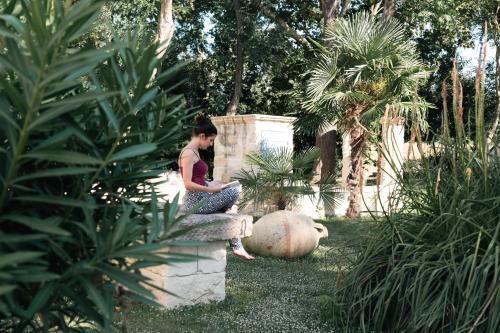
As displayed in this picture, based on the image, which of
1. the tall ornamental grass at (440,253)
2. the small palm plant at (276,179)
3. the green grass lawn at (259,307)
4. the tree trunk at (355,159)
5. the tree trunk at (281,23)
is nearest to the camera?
the tall ornamental grass at (440,253)

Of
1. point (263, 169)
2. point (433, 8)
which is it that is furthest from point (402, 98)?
point (433, 8)

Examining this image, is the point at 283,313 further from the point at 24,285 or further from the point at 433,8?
the point at 433,8

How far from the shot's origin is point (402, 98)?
12594 millimetres

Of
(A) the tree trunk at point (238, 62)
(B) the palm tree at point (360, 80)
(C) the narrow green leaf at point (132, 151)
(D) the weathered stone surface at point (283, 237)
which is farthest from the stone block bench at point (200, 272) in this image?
(A) the tree trunk at point (238, 62)

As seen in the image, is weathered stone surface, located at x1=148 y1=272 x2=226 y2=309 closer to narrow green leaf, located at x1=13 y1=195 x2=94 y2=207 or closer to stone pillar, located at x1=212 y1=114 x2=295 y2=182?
narrow green leaf, located at x1=13 y1=195 x2=94 y2=207

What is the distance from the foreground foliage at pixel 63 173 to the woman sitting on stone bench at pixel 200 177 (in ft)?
14.1

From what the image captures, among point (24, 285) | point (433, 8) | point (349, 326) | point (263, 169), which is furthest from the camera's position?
point (433, 8)

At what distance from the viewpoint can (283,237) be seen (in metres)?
7.37

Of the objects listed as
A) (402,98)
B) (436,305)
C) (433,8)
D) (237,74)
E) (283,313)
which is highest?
(433,8)

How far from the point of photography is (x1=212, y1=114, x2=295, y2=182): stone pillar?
1238 centimetres

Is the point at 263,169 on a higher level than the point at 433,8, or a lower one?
lower

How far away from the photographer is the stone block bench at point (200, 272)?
480cm

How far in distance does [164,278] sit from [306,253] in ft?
10.2

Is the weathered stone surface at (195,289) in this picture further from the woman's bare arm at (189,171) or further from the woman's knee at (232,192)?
the woman's knee at (232,192)
